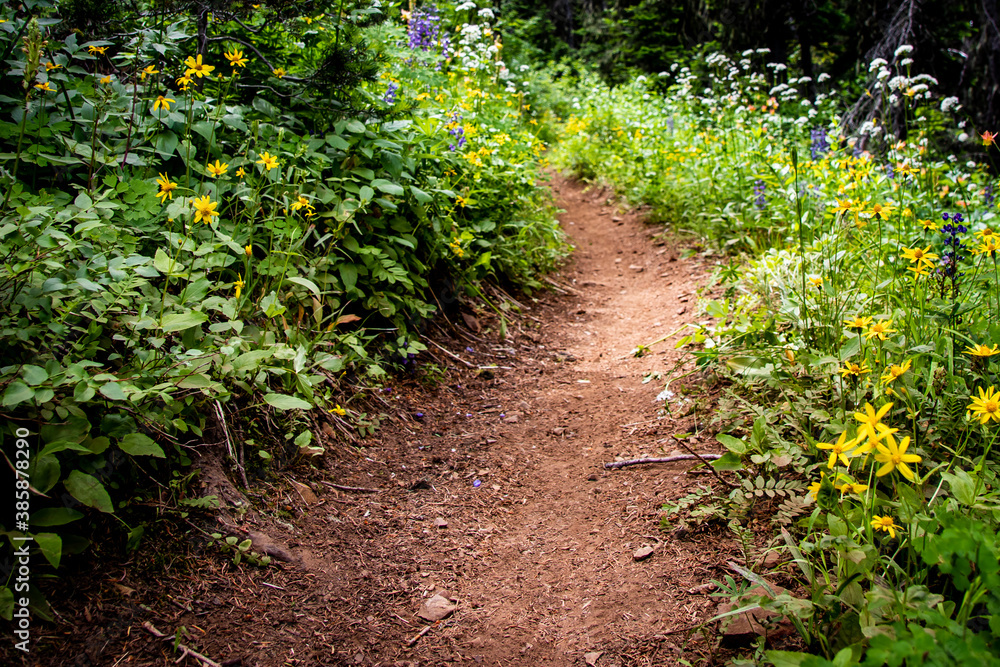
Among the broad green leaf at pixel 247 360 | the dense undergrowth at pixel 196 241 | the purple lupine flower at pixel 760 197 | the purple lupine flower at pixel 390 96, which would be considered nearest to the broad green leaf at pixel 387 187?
the dense undergrowth at pixel 196 241

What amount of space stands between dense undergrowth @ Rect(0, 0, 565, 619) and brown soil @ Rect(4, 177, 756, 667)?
6.4 inches

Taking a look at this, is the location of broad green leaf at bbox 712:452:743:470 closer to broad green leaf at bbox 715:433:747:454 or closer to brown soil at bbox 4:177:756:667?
broad green leaf at bbox 715:433:747:454

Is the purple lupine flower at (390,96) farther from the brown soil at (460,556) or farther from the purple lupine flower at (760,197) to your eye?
the purple lupine flower at (760,197)

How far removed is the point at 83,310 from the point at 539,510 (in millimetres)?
1677

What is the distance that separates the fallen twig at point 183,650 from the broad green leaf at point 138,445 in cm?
43

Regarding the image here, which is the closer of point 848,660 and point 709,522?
point 848,660

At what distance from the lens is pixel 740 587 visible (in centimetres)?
169

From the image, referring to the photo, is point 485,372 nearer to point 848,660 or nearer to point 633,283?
point 633,283

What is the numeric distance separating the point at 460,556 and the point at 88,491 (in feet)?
3.74

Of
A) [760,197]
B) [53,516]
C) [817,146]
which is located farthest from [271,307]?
[817,146]

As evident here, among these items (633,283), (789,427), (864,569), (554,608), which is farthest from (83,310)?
(633,283)

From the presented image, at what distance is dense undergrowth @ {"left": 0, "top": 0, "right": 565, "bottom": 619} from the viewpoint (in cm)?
155

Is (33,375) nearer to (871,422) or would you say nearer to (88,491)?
(88,491)

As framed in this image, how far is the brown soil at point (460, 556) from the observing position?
1571mm
